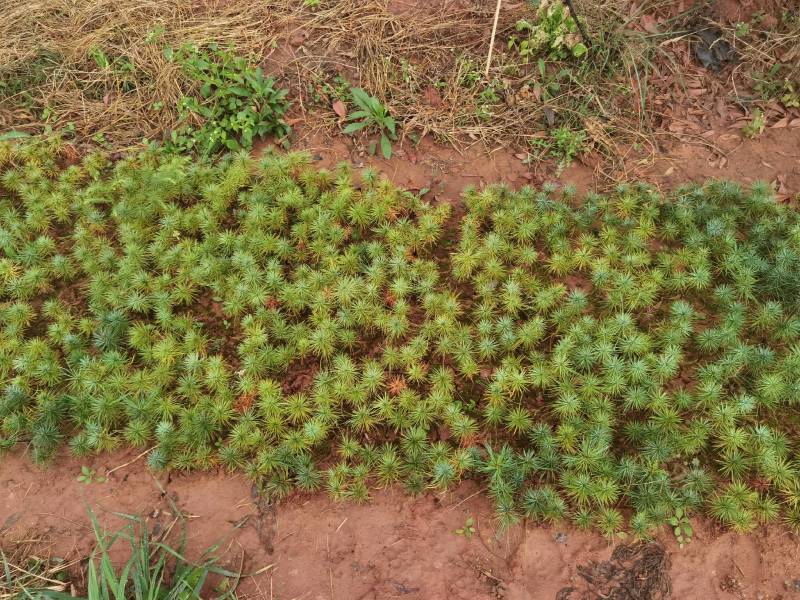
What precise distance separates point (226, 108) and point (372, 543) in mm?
4103

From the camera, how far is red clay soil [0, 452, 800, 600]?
328 cm

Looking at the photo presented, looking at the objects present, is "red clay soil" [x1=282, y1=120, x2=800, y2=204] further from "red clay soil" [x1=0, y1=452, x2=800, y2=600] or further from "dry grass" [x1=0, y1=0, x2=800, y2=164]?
"red clay soil" [x1=0, y1=452, x2=800, y2=600]

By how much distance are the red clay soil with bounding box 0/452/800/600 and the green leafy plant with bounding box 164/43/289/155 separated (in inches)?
120

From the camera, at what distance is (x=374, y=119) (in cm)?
546

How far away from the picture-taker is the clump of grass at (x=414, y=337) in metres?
3.59

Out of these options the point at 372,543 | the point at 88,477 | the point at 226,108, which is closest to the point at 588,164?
the point at 226,108

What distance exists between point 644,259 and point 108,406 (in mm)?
3967

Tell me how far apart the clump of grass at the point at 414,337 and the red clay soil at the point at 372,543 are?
14 cm

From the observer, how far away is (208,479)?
149 inches

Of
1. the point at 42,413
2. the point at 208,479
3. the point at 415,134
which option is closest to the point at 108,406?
the point at 42,413

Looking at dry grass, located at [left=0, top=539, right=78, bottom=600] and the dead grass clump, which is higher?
the dead grass clump

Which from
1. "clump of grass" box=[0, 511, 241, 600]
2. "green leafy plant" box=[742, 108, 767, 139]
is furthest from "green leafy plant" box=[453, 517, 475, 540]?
"green leafy plant" box=[742, 108, 767, 139]

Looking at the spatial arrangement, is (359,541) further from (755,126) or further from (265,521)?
(755,126)

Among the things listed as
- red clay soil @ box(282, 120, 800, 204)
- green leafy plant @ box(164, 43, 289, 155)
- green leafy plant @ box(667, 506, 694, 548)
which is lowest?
green leafy plant @ box(667, 506, 694, 548)
